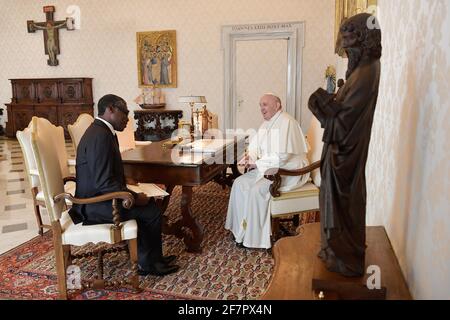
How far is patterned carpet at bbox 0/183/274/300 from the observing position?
9.43 feet

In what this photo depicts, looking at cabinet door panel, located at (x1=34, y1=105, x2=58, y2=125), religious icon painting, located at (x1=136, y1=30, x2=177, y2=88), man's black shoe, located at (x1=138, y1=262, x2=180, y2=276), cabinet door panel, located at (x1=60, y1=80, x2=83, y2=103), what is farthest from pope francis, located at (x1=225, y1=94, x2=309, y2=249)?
cabinet door panel, located at (x1=34, y1=105, x2=58, y2=125)

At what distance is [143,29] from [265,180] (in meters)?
6.97

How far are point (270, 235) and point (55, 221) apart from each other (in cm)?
184

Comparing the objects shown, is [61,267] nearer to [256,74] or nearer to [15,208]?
[15,208]

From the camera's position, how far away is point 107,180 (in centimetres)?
277

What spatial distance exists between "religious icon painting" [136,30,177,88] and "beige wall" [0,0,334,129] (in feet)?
0.49

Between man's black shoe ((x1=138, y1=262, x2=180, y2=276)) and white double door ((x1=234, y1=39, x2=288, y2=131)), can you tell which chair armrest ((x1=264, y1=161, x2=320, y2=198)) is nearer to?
man's black shoe ((x1=138, y1=262, x2=180, y2=276))

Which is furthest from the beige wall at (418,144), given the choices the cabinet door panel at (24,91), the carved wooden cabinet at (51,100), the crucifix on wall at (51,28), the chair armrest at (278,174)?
the cabinet door panel at (24,91)

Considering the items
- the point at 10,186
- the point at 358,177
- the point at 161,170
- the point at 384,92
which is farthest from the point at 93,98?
the point at 358,177

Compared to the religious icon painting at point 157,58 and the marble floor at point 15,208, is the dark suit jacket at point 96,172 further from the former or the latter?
the religious icon painting at point 157,58

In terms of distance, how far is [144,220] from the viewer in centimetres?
307

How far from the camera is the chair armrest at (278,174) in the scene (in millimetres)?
3369

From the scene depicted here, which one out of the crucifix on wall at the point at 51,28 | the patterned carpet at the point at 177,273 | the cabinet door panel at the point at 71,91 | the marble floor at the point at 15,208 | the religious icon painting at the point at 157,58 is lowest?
the patterned carpet at the point at 177,273

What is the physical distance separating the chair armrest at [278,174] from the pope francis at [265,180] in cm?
14
